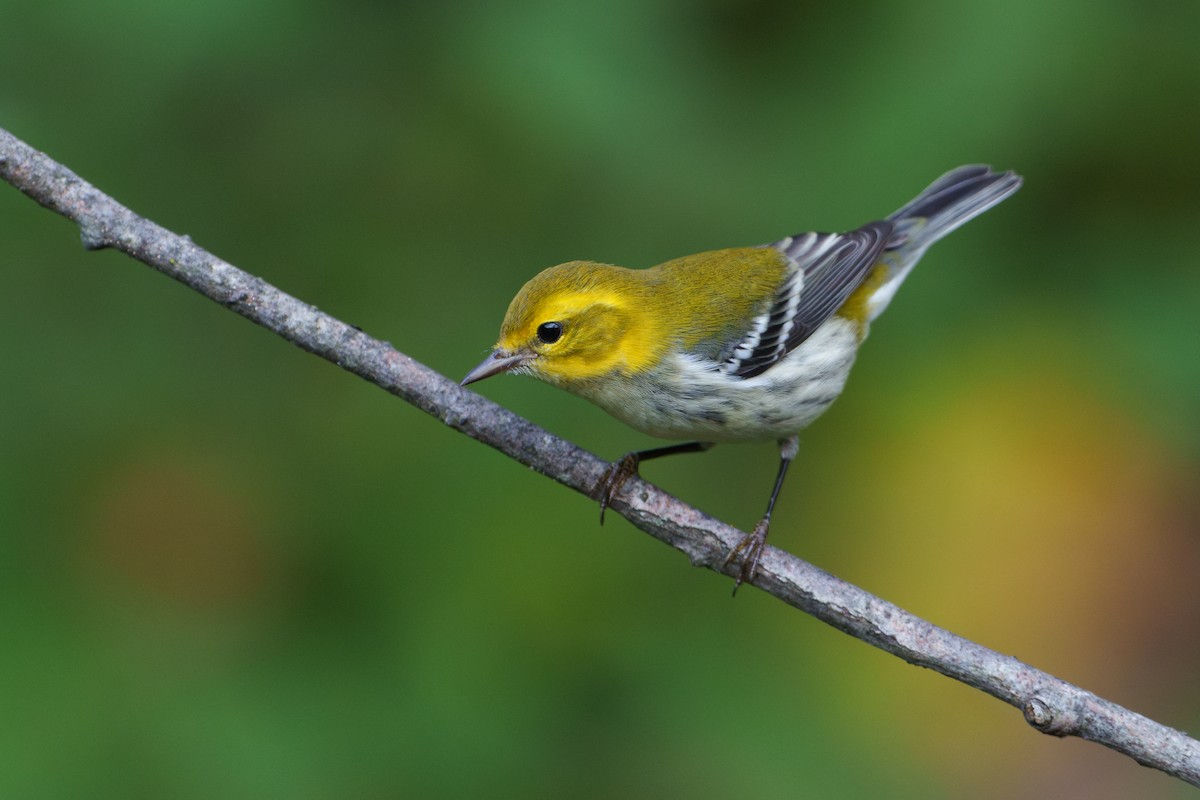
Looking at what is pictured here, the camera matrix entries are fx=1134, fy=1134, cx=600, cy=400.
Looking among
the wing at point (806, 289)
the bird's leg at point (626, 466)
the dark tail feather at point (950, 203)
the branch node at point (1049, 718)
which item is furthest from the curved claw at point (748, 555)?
the dark tail feather at point (950, 203)

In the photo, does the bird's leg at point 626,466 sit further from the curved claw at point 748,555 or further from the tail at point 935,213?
the tail at point 935,213

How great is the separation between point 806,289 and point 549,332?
3.72 ft

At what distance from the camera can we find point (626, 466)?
3.24 m

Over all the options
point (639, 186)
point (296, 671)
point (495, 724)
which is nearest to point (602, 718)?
point (495, 724)

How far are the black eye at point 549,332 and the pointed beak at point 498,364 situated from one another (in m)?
0.06

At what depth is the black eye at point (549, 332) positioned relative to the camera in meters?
3.05

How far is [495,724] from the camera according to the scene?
342cm

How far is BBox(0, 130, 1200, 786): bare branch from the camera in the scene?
239 cm

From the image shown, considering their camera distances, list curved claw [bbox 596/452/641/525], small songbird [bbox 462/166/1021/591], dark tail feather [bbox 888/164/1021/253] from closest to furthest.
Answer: curved claw [bbox 596/452/641/525]
small songbird [bbox 462/166/1021/591]
dark tail feather [bbox 888/164/1021/253]

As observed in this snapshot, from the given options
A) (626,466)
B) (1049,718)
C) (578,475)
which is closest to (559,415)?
(626,466)

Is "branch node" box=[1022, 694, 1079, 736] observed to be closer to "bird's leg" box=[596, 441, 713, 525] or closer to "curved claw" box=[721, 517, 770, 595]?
"curved claw" box=[721, 517, 770, 595]

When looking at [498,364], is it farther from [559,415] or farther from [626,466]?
[559,415]

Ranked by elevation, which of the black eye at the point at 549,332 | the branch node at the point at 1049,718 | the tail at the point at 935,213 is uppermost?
the tail at the point at 935,213

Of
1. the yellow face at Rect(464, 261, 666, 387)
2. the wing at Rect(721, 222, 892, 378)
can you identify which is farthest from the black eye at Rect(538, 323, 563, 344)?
the wing at Rect(721, 222, 892, 378)
